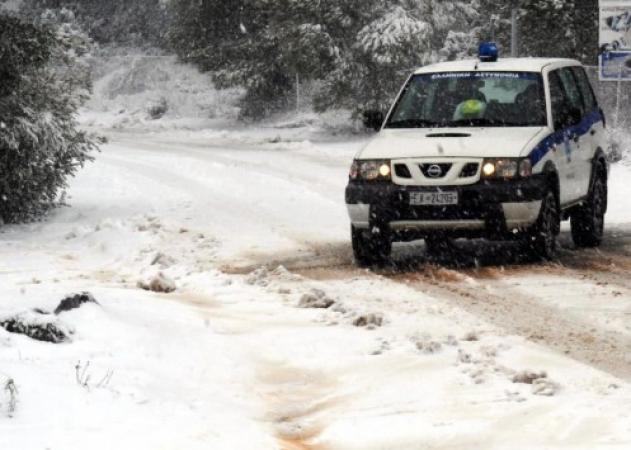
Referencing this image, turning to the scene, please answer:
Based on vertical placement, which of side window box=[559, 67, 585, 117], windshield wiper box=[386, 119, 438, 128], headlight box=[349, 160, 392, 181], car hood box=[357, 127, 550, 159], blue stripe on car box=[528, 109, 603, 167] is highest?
side window box=[559, 67, 585, 117]

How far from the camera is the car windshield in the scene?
39.1ft

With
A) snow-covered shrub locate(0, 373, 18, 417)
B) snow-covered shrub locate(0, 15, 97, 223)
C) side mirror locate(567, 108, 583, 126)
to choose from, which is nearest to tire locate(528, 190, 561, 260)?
side mirror locate(567, 108, 583, 126)

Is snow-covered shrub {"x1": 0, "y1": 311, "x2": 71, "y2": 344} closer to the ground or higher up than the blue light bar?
closer to the ground

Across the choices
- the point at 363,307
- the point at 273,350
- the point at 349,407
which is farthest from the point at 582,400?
the point at 363,307

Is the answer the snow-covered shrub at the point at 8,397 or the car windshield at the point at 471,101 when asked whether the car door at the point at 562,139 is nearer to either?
the car windshield at the point at 471,101

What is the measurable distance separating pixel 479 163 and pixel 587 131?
2364mm

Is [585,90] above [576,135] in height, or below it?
above

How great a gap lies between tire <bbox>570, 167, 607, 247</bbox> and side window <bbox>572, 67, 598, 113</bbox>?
73cm

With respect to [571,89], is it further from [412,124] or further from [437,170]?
[437,170]

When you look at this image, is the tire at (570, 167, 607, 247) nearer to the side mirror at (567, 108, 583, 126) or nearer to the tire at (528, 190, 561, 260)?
the side mirror at (567, 108, 583, 126)

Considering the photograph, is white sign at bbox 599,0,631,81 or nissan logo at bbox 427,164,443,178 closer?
nissan logo at bbox 427,164,443,178

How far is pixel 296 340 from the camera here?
8.48m

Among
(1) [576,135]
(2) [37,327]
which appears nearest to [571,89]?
(1) [576,135]

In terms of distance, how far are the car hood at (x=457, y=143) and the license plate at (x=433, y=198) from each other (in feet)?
1.04
